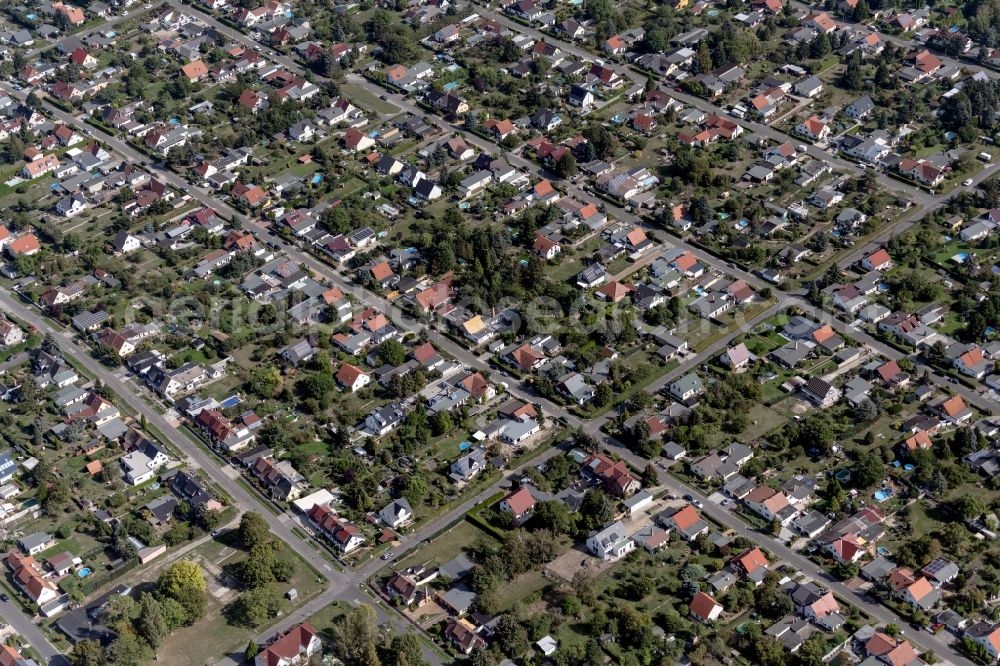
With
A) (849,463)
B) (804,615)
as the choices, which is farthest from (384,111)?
(804,615)

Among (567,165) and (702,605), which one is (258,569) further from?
(567,165)

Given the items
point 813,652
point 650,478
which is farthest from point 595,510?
point 813,652

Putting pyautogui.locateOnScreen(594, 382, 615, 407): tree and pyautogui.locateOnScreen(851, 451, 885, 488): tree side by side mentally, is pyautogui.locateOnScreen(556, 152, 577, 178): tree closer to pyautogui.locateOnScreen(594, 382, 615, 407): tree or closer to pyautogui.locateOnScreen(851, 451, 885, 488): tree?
pyautogui.locateOnScreen(594, 382, 615, 407): tree

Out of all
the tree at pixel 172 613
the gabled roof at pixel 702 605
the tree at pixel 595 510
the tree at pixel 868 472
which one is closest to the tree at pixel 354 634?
the tree at pixel 172 613

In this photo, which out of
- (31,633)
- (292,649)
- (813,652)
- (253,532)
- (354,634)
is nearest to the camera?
(813,652)

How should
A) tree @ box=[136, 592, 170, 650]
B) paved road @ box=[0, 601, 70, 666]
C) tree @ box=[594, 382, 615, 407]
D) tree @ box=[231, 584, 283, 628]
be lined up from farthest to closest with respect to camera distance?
tree @ box=[594, 382, 615, 407], tree @ box=[231, 584, 283, 628], paved road @ box=[0, 601, 70, 666], tree @ box=[136, 592, 170, 650]

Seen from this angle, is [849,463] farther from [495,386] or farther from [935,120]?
[935,120]

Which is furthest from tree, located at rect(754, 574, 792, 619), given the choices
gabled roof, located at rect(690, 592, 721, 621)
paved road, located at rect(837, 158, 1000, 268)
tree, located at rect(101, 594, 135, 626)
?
paved road, located at rect(837, 158, 1000, 268)
